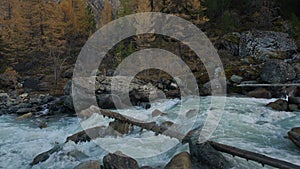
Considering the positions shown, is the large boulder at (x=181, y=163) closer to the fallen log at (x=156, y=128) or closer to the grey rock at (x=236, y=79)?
the fallen log at (x=156, y=128)

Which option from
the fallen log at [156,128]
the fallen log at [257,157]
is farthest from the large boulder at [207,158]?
the fallen log at [156,128]

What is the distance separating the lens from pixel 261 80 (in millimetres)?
18438

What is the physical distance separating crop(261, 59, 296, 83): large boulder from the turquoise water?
13.9ft

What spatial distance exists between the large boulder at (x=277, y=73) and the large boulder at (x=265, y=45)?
719cm

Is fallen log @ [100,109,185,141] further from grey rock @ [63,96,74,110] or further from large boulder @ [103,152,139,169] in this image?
grey rock @ [63,96,74,110]

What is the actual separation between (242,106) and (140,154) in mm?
7582

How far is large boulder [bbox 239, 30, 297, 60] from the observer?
86.2 feet

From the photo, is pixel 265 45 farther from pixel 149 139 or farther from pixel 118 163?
pixel 118 163

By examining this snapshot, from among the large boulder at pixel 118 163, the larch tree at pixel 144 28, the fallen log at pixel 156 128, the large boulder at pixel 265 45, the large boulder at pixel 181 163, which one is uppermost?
the larch tree at pixel 144 28

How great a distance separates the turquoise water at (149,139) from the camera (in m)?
8.21

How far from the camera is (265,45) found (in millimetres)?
27578

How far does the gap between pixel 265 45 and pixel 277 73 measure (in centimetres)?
1084

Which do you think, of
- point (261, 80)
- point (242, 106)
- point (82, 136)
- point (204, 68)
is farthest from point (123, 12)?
point (82, 136)

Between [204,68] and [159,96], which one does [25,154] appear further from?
[204,68]
